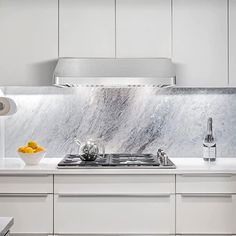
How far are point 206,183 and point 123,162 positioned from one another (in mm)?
643

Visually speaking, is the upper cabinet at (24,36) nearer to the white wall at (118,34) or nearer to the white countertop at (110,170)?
the white wall at (118,34)

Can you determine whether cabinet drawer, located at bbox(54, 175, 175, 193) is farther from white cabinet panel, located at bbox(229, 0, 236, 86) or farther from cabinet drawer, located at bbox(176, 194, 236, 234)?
white cabinet panel, located at bbox(229, 0, 236, 86)

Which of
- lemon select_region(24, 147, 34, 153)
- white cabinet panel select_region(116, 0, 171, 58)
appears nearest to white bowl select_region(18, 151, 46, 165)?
lemon select_region(24, 147, 34, 153)

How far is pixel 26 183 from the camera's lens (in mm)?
2869

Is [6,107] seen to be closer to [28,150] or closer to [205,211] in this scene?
[28,150]

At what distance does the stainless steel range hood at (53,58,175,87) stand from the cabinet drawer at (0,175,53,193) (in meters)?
0.71

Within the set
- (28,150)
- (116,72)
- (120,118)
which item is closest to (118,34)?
(116,72)

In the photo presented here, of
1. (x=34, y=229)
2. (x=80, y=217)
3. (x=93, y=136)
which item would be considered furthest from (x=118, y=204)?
(x=93, y=136)

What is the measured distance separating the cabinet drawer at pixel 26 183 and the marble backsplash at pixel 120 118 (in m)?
0.69

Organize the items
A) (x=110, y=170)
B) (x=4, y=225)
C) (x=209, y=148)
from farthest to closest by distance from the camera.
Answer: (x=209, y=148)
(x=110, y=170)
(x=4, y=225)

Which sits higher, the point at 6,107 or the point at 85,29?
the point at 85,29

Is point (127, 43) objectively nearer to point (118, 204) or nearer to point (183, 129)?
point (183, 129)

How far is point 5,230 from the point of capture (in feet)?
4.41

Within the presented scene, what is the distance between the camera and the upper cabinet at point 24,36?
3.11m
